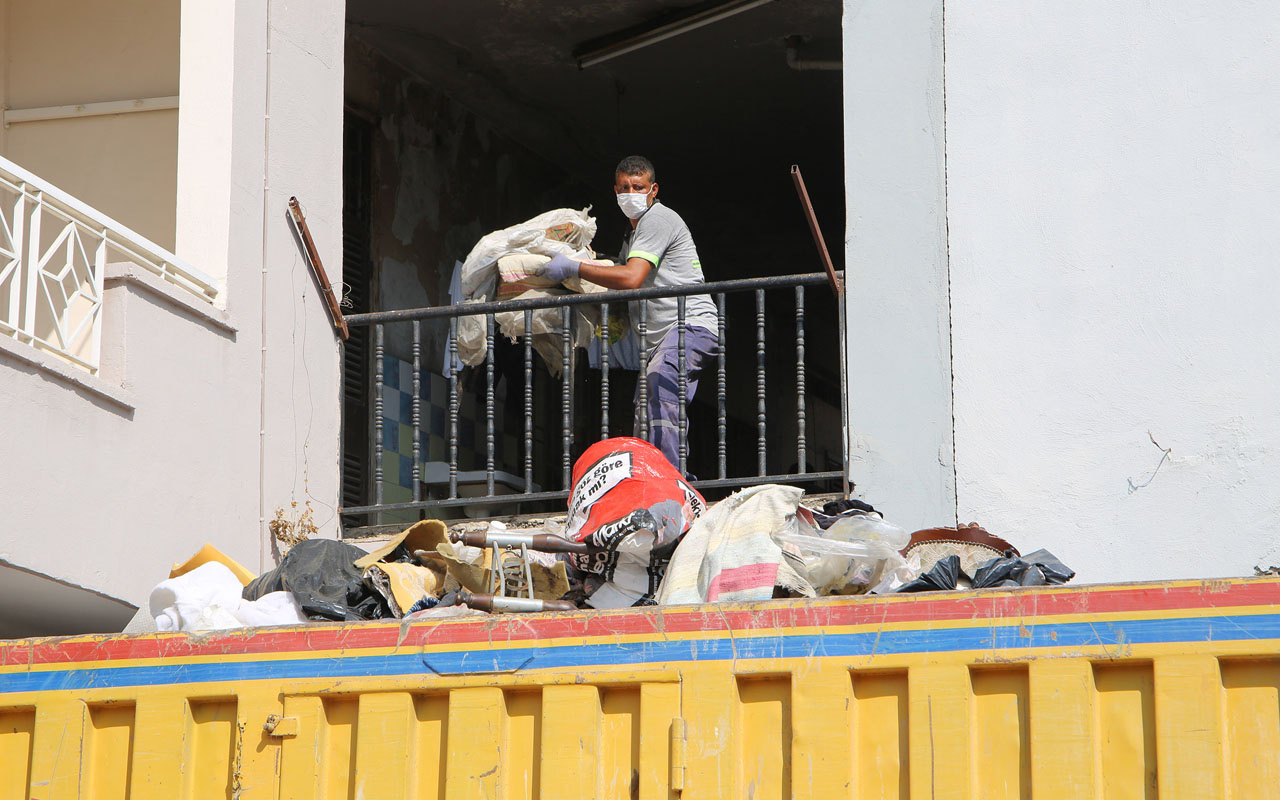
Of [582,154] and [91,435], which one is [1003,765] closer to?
[91,435]

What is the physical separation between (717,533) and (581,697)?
3.53ft

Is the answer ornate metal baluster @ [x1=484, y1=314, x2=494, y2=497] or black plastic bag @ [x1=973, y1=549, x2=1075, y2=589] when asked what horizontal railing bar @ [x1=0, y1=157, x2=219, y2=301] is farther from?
black plastic bag @ [x1=973, y1=549, x2=1075, y2=589]

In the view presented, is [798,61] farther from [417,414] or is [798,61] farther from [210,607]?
[210,607]

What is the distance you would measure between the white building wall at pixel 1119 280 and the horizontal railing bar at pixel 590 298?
82 centimetres

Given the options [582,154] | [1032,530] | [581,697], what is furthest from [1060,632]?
[582,154]

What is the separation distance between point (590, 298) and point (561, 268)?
433 mm

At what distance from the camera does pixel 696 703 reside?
4496 millimetres

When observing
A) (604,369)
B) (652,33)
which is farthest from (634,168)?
(652,33)

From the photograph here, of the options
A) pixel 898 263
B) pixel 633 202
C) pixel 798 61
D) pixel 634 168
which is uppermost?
pixel 798 61

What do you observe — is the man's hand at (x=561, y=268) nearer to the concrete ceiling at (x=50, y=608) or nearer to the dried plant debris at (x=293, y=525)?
the dried plant debris at (x=293, y=525)

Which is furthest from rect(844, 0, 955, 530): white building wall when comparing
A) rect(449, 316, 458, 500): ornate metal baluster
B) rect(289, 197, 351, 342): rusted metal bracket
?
rect(289, 197, 351, 342): rusted metal bracket

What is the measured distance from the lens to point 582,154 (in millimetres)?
12102

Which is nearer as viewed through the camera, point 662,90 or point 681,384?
point 681,384

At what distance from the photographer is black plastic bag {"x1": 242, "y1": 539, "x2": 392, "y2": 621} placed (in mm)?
5777
